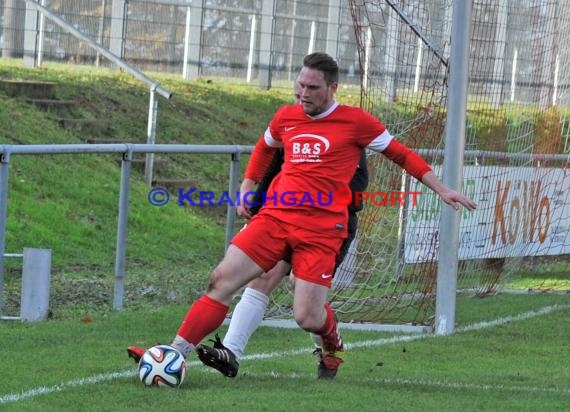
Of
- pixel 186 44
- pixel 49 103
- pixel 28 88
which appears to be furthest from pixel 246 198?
pixel 186 44

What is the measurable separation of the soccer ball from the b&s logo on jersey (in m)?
1.36

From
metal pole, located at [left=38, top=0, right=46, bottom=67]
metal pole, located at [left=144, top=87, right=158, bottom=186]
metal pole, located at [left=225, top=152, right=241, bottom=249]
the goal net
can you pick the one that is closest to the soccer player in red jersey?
the goal net

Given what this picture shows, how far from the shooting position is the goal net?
1152cm

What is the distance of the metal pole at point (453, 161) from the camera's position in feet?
35.2

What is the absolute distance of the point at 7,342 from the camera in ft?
31.1

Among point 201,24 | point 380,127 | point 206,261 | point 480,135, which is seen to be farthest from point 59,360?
point 201,24

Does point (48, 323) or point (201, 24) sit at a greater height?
point (201, 24)

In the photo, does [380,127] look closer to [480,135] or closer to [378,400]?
[378,400]

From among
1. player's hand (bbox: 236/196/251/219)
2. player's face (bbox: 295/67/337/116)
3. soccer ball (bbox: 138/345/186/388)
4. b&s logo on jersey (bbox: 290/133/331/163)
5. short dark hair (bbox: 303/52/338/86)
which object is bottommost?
soccer ball (bbox: 138/345/186/388)

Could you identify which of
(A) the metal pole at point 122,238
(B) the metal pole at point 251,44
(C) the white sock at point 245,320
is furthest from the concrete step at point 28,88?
(C) the white sock at point 245,320

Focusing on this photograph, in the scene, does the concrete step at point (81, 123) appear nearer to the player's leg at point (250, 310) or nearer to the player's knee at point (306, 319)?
the player's leg at point (250, 310)

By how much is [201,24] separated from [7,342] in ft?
50.1

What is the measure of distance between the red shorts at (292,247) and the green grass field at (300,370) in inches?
26.1

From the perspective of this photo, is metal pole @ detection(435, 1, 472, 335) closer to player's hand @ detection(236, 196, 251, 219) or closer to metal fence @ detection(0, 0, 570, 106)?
metal fence @ detection(0, 0, 570, 106)
